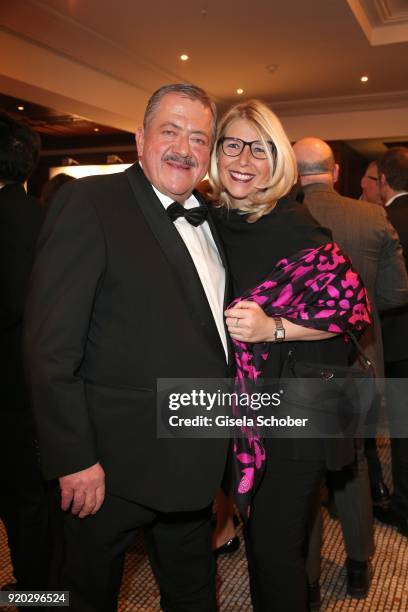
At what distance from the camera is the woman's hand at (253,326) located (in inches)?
60.6

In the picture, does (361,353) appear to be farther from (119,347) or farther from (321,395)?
(119,347)

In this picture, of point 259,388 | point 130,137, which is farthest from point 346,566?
point 130,137

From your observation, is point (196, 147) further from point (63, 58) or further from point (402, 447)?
point (63, 58)

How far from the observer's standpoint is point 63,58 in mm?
6355

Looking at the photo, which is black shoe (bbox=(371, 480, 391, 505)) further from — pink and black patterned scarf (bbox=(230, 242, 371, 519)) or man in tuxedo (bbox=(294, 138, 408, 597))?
pink and black patterned scarf (bbox=(230, 242, 371, 519))

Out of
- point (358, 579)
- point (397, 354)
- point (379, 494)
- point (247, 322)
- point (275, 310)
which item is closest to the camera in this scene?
point (247, 322)

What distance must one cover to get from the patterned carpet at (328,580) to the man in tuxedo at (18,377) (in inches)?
13.3

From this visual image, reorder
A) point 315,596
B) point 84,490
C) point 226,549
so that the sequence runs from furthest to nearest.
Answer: point 226,549, point 315,596, point 84,490

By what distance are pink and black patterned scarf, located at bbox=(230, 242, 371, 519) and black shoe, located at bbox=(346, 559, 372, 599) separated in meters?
1.03

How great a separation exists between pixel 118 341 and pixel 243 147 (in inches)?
29.6

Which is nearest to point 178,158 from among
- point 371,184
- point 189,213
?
point 189,213

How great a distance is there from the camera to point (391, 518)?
9.78ft

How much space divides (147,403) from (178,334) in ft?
0.63

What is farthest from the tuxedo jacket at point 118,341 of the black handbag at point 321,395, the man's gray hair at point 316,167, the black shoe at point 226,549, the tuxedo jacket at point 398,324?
the tuxedo jacket at point 398,324
